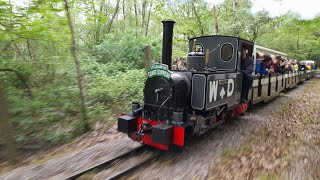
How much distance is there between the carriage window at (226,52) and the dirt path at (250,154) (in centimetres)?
186

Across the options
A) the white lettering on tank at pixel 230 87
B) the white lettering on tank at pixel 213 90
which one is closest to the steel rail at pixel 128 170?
Answer: the white lettering on tank at pixel 213 90

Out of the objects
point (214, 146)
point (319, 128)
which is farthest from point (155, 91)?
point (319, 128)

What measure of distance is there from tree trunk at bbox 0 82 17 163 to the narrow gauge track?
1.49 meters

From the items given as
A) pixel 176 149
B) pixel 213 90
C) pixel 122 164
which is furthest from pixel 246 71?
pixel 122 164

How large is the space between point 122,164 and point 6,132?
6.95ft

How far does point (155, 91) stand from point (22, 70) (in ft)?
11.1

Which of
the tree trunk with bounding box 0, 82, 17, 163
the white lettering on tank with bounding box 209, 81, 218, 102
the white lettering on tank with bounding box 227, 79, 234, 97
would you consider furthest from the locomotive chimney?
the tree trunk with bounding box 0, 82, 17, 163

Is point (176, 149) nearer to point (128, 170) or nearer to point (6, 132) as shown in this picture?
point (128, 170)

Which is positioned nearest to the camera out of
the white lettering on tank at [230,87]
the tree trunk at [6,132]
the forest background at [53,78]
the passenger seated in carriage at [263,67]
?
the tree trunk at [6,132]

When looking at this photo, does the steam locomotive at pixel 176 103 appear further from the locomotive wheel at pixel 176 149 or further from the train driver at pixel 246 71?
the train driver at pixel 246 71

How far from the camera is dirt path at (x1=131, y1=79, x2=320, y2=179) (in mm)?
3967

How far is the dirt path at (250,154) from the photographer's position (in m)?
3.97

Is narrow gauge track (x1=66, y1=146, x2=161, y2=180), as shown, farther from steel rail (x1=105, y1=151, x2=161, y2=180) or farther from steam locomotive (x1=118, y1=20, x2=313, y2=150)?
steam locomotive (x1=118, y1=20, x2=313, y2=150)

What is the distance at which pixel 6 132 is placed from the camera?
4312 mm
